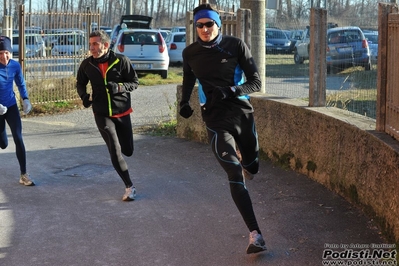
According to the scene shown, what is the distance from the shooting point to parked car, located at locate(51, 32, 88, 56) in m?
18.0

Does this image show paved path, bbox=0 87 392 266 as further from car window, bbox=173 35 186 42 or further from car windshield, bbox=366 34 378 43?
car window, bbox=173 35 186 42

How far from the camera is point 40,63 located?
57.5 feet

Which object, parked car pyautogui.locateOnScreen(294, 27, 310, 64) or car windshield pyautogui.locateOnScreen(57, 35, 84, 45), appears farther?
car windshield pyautogui.locateOnScreen(57, 35, 84, 45)

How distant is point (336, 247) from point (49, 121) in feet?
33.3

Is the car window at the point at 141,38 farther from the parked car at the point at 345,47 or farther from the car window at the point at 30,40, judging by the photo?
the parked car at the point at 345,47

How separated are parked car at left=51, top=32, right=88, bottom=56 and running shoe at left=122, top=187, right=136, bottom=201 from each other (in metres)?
10.1

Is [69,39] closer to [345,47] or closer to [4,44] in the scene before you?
[4,44]

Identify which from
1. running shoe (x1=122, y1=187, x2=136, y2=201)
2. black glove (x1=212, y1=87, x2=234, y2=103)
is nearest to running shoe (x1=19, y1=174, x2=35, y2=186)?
running shoe (x1=122, y1=187, x2=136, y2=201)

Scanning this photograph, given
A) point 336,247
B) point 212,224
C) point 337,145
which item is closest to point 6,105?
point 212,224

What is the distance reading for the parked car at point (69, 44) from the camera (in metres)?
18.0

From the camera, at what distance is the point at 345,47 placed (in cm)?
980

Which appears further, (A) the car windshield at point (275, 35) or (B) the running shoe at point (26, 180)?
(A) the car windshield at point (275, 35)

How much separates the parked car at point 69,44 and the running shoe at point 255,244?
1261 cm

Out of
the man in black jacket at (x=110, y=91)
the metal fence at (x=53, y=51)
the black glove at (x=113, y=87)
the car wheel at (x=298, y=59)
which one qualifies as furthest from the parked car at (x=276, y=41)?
the metal fence at (x=53, y=51)
